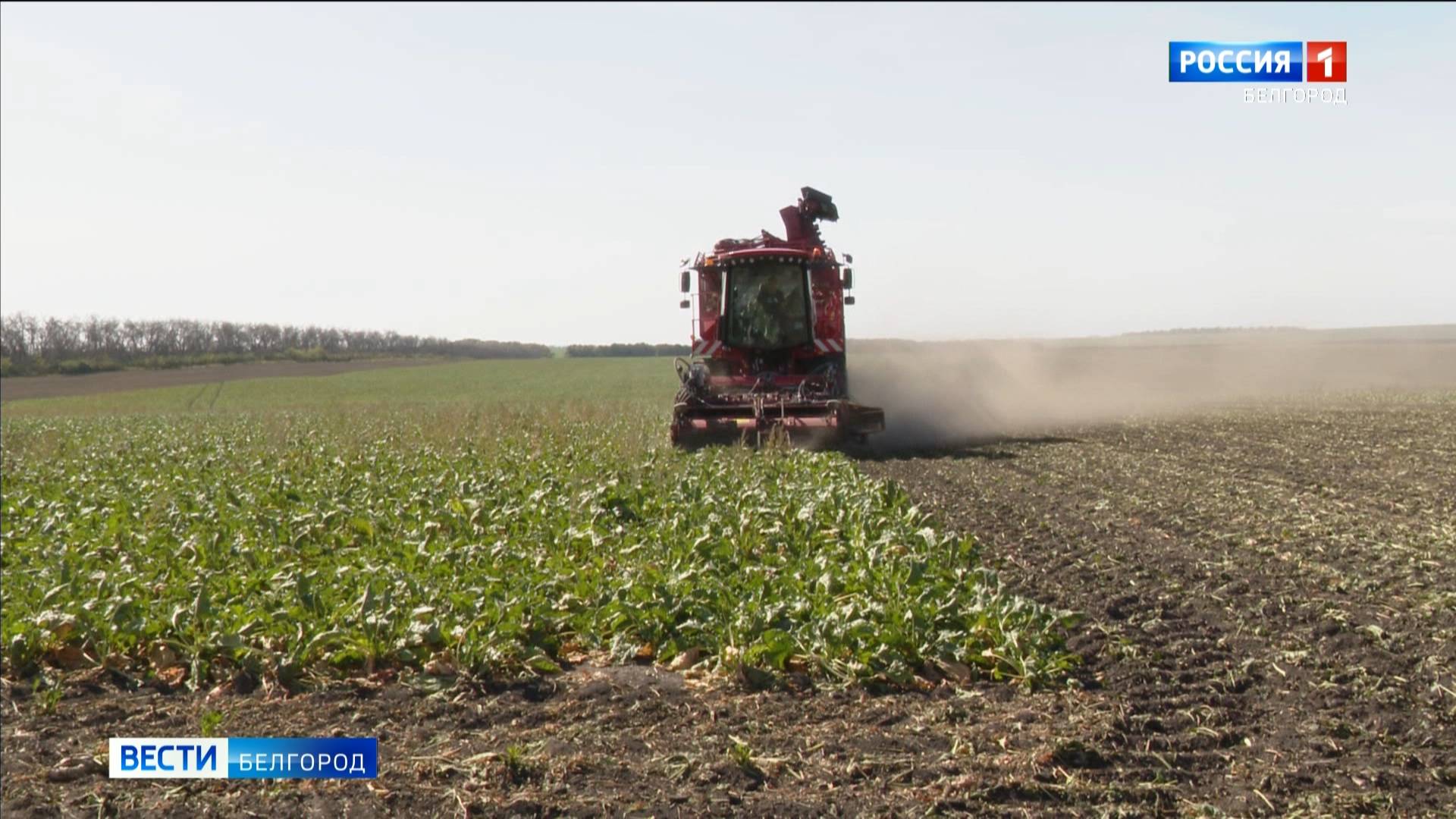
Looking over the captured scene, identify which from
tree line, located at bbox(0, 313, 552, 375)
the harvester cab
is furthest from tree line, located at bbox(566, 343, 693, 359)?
the harvester cab

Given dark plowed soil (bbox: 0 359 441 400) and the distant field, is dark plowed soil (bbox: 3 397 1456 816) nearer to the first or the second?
the distant field

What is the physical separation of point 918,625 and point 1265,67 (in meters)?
7.74

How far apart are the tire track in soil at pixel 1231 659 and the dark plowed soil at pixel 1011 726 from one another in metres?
0.02

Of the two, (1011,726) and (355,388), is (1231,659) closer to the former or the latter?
(1011,726)

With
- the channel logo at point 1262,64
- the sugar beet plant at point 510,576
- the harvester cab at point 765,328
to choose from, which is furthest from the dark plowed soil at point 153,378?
the channel logo at point 1262,64

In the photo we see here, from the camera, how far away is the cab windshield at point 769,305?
57.7ft

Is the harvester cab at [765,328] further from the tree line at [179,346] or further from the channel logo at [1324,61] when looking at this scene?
the tree line at [179,346]

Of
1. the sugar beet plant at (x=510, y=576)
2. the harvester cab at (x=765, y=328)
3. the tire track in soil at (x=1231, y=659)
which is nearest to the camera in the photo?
the tire track in soil at (x=1231, y=659)

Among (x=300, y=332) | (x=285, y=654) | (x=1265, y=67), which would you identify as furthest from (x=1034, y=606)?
(x=300, y=332)

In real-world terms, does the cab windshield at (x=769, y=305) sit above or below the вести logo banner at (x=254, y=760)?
above

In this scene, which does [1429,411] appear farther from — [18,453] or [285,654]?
[18,453]

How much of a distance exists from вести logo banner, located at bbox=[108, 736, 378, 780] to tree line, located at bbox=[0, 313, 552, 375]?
74989 mm

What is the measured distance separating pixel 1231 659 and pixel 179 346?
97.3m

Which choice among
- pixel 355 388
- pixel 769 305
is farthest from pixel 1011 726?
pixel 355 388
